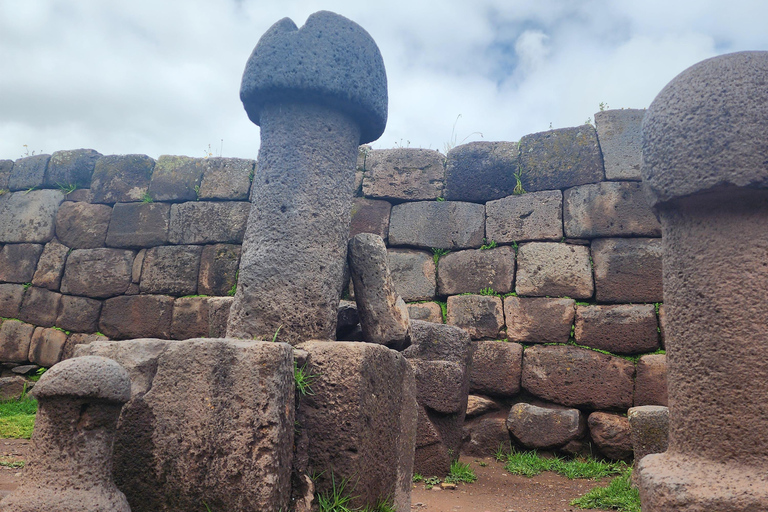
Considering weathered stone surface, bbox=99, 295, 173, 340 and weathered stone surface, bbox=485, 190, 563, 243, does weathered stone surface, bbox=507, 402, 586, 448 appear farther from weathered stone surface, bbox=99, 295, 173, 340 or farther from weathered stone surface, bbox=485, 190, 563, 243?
weathered stone surface, bbox=99, 295, 173, 340

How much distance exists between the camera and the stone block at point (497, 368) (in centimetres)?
604

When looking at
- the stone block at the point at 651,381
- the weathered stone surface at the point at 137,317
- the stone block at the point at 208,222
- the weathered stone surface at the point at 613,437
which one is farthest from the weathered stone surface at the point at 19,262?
the stone block at the point at 651,381

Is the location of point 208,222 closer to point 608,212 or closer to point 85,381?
point 608,212

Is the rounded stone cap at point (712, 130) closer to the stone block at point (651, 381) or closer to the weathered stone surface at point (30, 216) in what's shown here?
the stone block at point (651, 381)

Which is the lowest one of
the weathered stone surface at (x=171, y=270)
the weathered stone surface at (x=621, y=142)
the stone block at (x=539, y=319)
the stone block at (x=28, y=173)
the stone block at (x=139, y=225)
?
the stone block at (x=539, y=319)

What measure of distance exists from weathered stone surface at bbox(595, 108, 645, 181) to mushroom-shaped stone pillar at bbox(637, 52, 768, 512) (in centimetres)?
404

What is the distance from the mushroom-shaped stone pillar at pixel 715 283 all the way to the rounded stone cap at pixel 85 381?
1.93m

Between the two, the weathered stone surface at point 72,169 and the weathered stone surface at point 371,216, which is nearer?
the weathered stone surface at point 371,216

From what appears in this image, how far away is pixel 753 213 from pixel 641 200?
4.10 metres

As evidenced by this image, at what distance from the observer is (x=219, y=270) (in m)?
6.82

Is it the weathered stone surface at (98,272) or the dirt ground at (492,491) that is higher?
the weathered stone surface at (98,272)

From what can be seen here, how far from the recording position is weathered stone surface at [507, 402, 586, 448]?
18.5 feet

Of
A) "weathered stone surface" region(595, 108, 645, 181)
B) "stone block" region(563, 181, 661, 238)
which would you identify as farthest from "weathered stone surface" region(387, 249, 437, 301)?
"weathered stone surface" region(595, 108, 645, 181)

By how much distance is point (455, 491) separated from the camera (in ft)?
15.0
